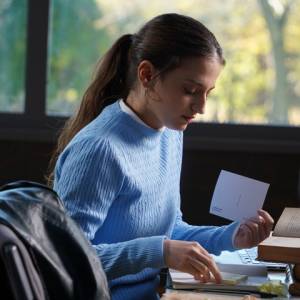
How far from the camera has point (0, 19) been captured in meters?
3.93

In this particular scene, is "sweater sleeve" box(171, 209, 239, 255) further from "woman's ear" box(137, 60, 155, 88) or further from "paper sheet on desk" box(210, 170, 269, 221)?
"woman's ear" box(137, 60, 155, 88)

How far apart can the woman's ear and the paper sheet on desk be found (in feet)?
0.95

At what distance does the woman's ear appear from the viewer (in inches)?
82.1

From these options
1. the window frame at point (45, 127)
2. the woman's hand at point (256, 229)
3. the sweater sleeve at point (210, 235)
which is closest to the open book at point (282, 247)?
the woman's hand at point (256, 229)

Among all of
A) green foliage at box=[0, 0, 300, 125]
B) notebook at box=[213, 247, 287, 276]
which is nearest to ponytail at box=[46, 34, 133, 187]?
notebook at box=[213, 247, 287, 276]

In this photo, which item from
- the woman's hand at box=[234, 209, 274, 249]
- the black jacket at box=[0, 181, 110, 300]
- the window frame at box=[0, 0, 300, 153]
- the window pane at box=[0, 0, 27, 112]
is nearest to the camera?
the black jacket at box=[0, 181, 110, 300]

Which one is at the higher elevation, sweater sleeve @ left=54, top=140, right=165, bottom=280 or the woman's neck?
the woman's neck

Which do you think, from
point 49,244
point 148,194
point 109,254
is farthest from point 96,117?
point 49,244

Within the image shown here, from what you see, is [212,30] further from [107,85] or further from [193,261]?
[193,261]

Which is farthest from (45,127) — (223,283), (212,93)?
(223,283)

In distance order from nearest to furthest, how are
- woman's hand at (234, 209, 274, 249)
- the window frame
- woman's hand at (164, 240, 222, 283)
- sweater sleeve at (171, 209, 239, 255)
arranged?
woman's hand at (164, 240, 222, 283)
woman's hand at (234, 209, 274, 249)
sweater sleeve at (171, 209, 239, 255)
the window frame

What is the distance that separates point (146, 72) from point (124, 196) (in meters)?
0.31

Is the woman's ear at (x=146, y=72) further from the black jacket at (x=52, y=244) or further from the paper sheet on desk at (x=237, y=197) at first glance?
the black jacket at (x=52, y=244)

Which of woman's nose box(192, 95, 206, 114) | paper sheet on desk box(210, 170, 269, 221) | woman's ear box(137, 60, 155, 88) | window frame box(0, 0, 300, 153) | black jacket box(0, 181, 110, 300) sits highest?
woman's ear box(137, 60, 155, 88)
